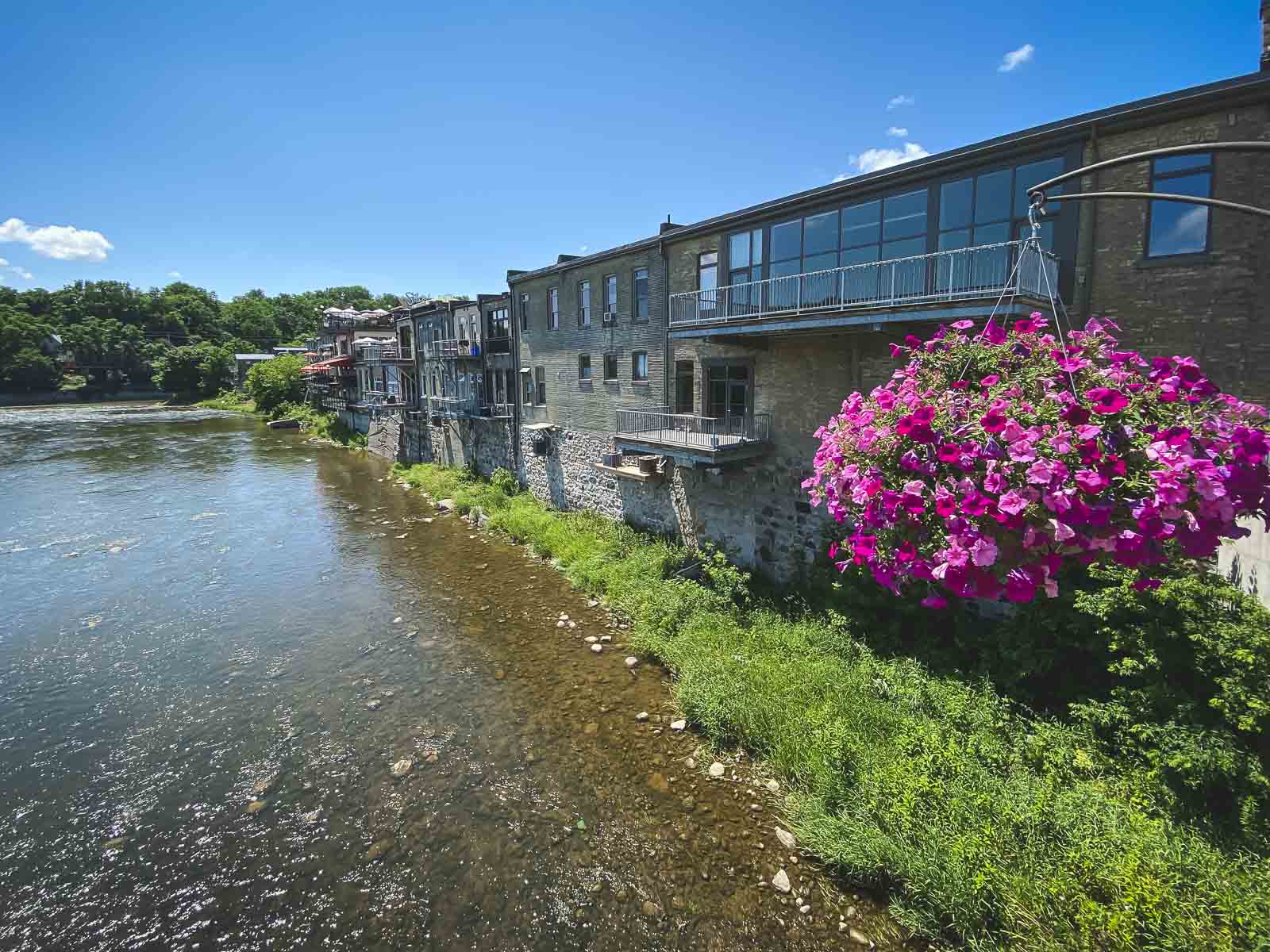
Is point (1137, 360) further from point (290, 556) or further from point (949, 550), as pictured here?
point (290, 556)

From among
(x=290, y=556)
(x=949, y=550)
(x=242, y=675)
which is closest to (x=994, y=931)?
(x=949, y=550)

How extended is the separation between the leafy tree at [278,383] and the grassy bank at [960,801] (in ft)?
212

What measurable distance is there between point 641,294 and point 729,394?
488 centimetres

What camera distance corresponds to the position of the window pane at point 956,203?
34.6 ft

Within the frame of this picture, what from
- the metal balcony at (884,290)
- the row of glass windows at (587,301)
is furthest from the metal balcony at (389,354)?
the metal balcony at (884,290)

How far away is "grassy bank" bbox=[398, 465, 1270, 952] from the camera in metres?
5.49

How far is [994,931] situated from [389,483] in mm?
30904

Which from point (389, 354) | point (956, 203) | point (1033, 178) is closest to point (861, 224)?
point (956, 203)

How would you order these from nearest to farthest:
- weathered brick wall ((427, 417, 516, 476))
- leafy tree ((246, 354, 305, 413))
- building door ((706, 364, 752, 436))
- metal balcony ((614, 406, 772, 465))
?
metal balcony ((614, 406, 772, 465)), building door ((706, 364, 752, 436)), weathered brick wall ((427, 417, 516, 476)), leafy tree ((246, 354, 305, 413))

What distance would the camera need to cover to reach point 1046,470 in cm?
305

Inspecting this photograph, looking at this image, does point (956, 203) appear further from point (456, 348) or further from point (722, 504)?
point (456, 348)

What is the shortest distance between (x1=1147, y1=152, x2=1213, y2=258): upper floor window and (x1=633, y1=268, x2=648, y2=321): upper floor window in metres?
11.3

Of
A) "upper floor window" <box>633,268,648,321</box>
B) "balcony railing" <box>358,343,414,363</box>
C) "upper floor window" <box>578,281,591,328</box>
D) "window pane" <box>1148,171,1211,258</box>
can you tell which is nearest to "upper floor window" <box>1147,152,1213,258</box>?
"window pane" <box>1148,171,1211,258</box>

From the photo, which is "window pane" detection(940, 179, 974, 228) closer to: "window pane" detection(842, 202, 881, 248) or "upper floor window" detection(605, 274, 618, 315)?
"window pane" detection(842, 202, 881, 248)
